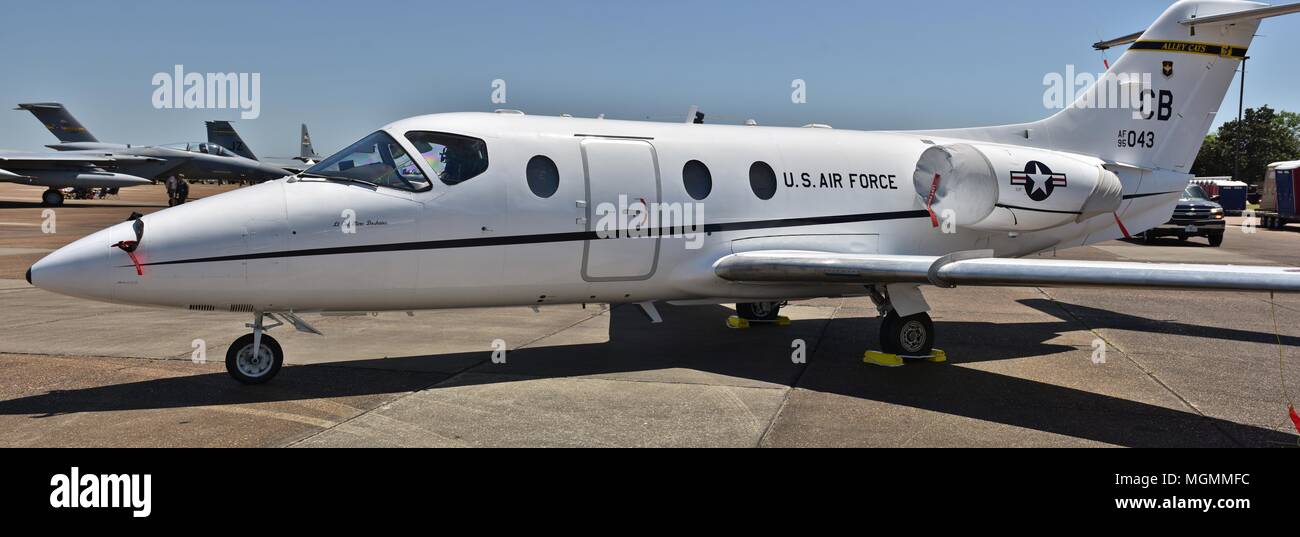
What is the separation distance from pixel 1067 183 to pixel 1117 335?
2168mm

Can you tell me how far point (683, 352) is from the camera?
9773 mm

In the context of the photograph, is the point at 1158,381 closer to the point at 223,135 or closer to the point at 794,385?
the point at 794,385

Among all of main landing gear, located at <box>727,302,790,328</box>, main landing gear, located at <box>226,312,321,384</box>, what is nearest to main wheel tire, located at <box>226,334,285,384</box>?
main landing gear, located at <box>226,312,321,384</box>

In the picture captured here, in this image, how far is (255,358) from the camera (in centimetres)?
784

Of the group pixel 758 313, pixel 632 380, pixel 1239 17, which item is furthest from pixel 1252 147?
pixel 632 380

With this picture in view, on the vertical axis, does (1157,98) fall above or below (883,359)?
above

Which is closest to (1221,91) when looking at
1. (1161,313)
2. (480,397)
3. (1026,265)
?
(1161,313)

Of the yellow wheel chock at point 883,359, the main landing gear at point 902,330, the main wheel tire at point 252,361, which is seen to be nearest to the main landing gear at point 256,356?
the main wheel tire at point 252,361

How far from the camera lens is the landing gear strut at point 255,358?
25.4ft

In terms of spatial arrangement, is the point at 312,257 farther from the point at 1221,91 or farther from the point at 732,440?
the point at 1221,91

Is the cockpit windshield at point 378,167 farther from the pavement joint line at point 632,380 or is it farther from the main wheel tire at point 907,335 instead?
the main wheel tire at point 907,335

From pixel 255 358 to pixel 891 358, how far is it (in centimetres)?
603

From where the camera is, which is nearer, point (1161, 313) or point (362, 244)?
point (362, 244)
